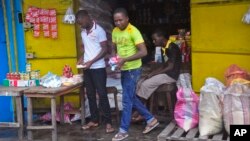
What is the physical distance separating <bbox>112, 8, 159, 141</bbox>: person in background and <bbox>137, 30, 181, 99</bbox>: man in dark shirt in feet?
1.43

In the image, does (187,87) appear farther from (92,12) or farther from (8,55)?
(8,55)

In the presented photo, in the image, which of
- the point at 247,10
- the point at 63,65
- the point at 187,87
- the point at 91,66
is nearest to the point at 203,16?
the point at 247,10

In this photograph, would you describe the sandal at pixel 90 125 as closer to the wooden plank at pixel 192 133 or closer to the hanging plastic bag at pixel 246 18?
the wooden plank at pixel 192 133

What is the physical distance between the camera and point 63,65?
6.52 metres

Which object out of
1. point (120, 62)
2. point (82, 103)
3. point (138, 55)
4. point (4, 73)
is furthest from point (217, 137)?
point (4, 73)

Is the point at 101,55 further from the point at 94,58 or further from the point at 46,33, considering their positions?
the point at 46,33

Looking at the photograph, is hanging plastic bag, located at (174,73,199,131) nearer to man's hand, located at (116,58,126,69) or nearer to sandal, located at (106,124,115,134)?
man's hand, located at (116,58,126,69)

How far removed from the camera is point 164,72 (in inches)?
238

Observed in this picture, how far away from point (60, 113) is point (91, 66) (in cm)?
104

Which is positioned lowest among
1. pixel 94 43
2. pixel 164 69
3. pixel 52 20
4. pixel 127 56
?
pixel 164 69

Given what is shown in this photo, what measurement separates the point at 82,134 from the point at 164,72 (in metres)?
1.47

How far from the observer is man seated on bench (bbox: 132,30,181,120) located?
595cm

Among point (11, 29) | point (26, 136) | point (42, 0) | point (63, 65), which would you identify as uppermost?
point (42, 0)

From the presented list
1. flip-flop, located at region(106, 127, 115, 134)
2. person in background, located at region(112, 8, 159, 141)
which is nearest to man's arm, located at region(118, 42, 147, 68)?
person in background, located at region(112, 8, 159, 141)
